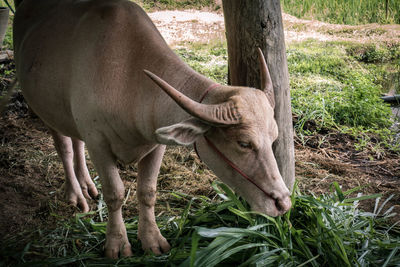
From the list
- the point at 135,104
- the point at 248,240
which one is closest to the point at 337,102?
the point at 248,240

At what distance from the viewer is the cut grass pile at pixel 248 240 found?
7.93 feet

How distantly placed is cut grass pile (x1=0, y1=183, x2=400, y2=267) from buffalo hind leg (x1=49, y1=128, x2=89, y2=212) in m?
0.37

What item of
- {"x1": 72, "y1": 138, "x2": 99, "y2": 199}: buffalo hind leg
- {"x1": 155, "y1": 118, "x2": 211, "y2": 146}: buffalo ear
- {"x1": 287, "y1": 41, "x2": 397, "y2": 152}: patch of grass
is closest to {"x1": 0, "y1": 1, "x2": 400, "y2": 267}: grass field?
{"x1": 72, "y1": 138, "x2": 99, "y2": 199}: buffalo hind leg

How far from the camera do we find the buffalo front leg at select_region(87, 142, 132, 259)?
269 centimetres

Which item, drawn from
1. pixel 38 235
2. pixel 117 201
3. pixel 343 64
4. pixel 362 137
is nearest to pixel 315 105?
pixel 362 137

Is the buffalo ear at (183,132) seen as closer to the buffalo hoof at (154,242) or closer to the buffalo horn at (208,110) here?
the buffalo horn at (208,110)

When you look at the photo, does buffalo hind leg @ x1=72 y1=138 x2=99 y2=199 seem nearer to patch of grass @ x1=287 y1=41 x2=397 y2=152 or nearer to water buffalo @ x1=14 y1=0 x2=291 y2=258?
water buffalo @ x1=14 y1=0 x2=291 y2=258

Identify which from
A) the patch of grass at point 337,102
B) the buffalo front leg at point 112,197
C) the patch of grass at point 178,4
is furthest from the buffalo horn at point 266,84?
the patch of grass at point 178,4

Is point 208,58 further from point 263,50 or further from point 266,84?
Result: point 266,84

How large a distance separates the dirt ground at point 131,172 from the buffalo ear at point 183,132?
1424 millimetres

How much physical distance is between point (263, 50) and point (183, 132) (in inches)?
44.4

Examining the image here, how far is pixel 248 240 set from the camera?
2.55 m

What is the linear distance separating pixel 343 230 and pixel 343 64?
5138mm

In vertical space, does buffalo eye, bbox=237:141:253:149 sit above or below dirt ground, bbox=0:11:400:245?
above
